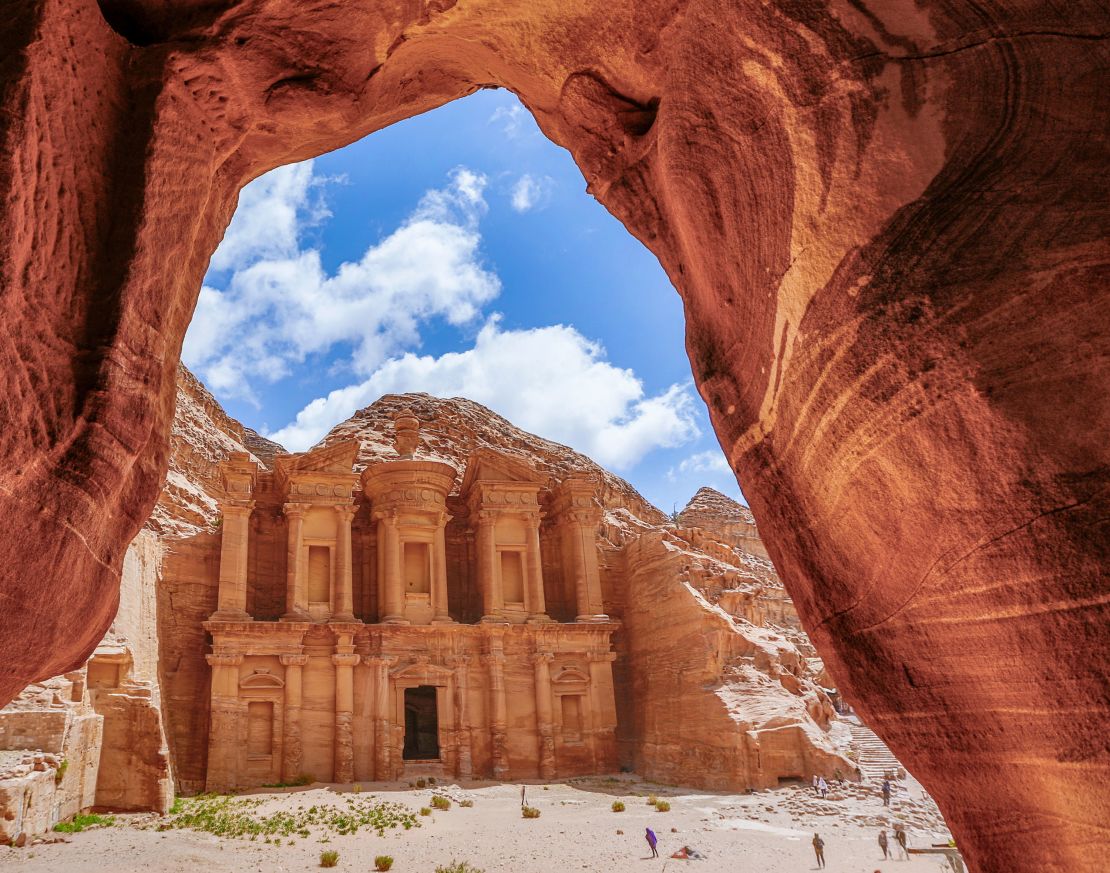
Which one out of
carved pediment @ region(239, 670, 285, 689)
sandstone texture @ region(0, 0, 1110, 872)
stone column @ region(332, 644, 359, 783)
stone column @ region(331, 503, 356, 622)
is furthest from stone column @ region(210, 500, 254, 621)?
sandstone texture @ region(0, 0, 1110, 872)

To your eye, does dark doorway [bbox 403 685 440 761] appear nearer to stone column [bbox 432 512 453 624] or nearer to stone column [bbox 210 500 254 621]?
stone column [bbox 432 512 453 624]

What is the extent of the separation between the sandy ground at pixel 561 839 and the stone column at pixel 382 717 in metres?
1.54

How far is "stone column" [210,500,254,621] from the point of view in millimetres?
24859

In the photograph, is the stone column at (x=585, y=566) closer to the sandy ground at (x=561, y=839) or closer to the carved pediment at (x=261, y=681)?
the sandy ground at (x=561, y=839)

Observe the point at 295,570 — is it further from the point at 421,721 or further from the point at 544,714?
the point at 544,714

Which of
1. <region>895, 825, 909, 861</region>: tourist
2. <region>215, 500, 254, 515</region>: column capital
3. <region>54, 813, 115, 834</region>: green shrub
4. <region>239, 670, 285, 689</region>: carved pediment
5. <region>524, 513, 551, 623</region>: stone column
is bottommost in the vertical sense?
<region>895, 825, 909, 861</region>: tourist

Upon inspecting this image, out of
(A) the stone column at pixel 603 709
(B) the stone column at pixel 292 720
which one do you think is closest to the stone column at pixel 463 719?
(A) the stone column at pixel 603 709

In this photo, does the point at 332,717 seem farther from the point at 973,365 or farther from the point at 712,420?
the point at 973,365

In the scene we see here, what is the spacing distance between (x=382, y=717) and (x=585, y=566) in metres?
9.07

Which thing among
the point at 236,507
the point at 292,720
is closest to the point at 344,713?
the point at 292,720

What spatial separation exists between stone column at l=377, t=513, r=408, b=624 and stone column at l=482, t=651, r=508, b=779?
3.35 meters

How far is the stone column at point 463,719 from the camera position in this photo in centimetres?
2542

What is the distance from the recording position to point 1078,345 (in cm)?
261

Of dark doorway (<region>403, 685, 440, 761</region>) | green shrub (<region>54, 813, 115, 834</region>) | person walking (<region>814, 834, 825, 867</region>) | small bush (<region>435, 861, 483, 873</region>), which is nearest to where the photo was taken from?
small bush (<region>435, 861, 483, 873</region>)
